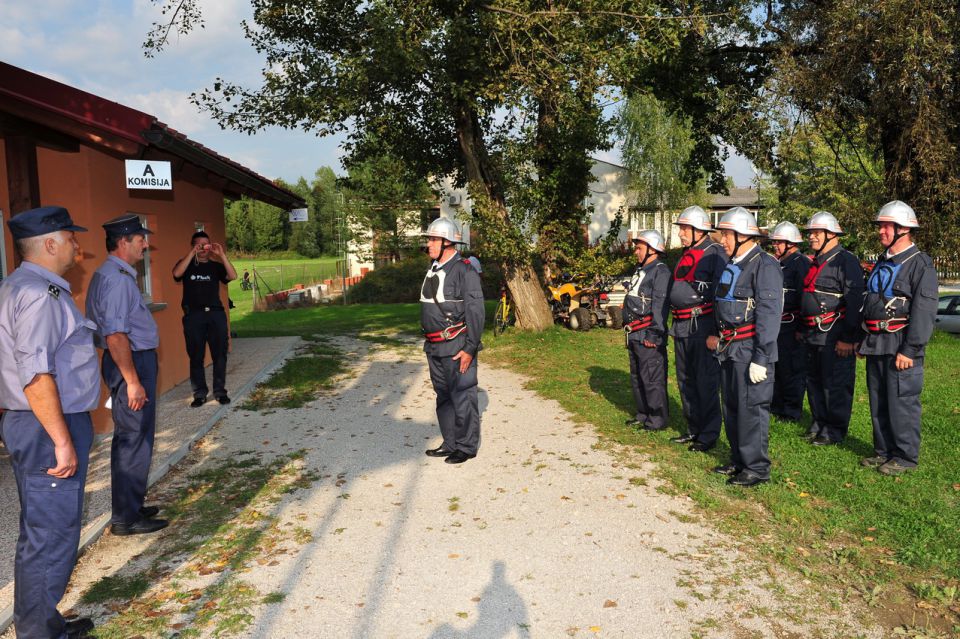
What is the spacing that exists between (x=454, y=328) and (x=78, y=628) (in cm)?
377

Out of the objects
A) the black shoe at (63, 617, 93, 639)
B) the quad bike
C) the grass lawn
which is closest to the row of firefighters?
the grass lawn

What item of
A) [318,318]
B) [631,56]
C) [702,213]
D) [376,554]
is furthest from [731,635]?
[318,318]

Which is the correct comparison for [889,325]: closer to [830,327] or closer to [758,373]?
[830,327]

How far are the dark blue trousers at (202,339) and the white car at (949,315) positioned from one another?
15.6m

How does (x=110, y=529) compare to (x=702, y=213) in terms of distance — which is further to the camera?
(x=702, y=213)

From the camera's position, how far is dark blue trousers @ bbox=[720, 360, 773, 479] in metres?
5.72

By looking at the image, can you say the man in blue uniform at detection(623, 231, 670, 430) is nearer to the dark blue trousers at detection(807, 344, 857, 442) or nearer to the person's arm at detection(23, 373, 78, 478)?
the dark blue trousers at detection(807, 344, 857, 442)

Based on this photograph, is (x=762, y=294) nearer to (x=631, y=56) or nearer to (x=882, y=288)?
(x=882, y=288)

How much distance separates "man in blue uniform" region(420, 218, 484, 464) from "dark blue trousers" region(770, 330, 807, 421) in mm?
3479

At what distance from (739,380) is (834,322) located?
1939 millimetres

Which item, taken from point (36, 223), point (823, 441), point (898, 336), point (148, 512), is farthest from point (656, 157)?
point (36, 223)

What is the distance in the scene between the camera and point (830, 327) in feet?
23.3

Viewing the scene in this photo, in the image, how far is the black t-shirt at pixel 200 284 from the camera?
8.65 m

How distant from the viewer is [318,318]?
24516 millimetres
